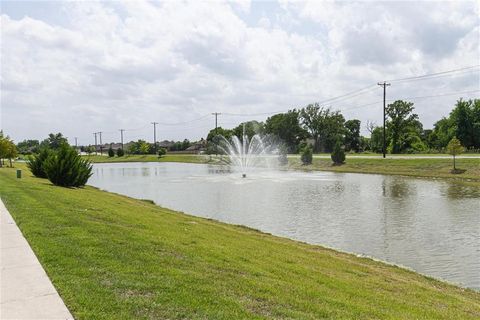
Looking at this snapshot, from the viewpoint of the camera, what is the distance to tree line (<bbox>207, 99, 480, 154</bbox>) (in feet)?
275

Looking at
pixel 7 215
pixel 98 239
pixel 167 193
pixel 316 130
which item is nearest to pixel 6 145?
pixel 167 193

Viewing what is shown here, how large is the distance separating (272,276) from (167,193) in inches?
1040

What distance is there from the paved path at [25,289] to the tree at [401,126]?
89.8 meters

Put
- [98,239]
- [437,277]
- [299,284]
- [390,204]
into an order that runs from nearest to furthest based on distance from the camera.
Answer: [299,284], [98,239], [437,277], [390,204]

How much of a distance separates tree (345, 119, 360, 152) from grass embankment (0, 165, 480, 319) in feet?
374

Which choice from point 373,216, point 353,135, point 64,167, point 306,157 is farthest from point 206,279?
point 353,135

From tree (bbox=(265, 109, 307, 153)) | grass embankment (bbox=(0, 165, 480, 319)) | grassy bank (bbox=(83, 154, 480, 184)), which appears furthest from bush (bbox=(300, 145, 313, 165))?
grass embankment (bbox=(0, 165, 480, 319))

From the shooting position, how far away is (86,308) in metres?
5.36

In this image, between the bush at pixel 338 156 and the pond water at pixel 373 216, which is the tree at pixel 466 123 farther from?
the pond water at pixel 373 216

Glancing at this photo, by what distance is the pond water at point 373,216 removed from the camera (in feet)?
44.8

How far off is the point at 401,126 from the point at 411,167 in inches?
1739

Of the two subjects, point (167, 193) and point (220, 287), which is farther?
point (167, 193)

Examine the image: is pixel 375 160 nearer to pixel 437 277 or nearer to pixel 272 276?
pixel 437 277

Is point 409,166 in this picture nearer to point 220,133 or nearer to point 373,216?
point 373,216
